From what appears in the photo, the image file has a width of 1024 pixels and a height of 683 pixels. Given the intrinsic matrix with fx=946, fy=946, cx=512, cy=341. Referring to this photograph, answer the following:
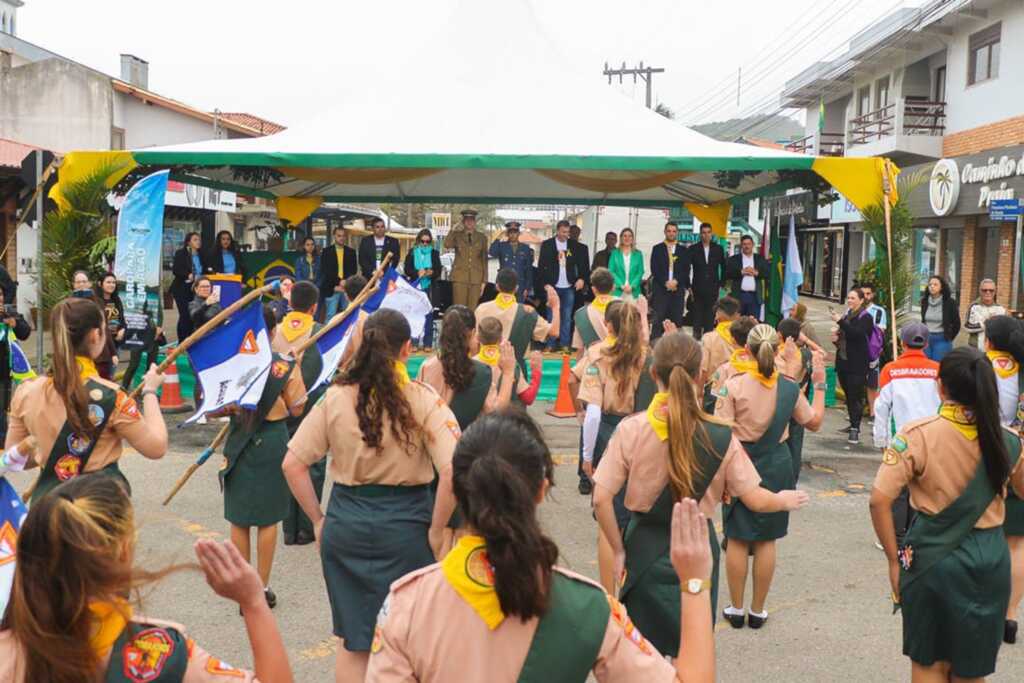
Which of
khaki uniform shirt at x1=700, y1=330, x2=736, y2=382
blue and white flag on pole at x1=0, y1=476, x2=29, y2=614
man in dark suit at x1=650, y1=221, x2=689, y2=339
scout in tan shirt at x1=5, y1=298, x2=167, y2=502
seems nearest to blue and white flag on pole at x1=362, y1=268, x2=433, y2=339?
khaki uniform shirt at x1=700, y1=330, x2=736, y2=382

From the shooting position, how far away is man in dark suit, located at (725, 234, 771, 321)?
13.4 metres

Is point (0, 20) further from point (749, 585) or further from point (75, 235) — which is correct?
point (749, 585)

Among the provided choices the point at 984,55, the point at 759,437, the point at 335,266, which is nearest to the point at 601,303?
the point at 759,437

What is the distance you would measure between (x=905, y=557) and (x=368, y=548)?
207cm

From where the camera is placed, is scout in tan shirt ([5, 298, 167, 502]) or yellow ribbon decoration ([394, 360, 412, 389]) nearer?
yellow ribbon decoration ([394, 360, 412, 389])

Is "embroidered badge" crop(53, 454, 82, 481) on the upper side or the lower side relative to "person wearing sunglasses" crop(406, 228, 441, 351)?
lower

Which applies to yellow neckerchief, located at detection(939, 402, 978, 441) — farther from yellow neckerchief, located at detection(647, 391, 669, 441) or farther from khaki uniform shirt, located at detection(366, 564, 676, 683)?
khaki uniform shirt, located at detection(366, 564, 676, 683)

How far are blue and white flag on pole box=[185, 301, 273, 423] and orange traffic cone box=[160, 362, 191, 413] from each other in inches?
263

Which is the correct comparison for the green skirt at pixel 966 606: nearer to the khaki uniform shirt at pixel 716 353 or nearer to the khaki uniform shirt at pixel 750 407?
the khaki uniform shirt at pixel 750 407

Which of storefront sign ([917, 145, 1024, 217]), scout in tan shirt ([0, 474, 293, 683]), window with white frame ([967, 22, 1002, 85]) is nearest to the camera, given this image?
scout in tan shirt ([0, 474, 293, 683])

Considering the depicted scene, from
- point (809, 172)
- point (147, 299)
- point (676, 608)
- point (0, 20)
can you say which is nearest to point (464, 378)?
point (676, 608)

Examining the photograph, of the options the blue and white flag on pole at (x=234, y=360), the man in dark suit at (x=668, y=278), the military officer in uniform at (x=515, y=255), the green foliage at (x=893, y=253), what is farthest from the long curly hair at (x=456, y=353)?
the man in dark suit at (x=668, y=278)

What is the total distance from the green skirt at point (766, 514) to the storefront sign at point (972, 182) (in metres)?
13.8

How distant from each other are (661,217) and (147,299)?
2368 centimetres
